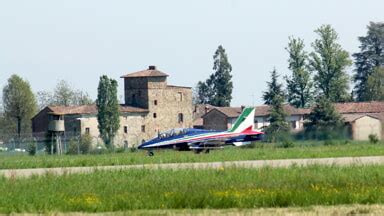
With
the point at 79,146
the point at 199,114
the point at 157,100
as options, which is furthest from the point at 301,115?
the point at 79,146

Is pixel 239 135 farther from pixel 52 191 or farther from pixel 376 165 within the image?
pixel 52 191

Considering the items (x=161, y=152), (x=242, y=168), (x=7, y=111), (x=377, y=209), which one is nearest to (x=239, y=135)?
(x=161, y=152)

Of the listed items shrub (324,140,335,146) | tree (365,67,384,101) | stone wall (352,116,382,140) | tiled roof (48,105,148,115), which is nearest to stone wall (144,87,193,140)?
tiled roof (48,105,148,115)

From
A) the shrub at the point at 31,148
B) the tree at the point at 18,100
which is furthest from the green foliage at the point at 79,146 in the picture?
the tree at the point at 18,100

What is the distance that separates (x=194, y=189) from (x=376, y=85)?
110 metres

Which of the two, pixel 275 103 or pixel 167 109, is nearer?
pixel 275 103

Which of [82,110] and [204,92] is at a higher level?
[204,92]

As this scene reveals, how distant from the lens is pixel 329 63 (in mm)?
125562

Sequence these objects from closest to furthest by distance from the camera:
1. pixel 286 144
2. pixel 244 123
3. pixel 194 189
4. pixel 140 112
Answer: pixel 194 189 → pixel 286 144 → pixel 244 123 → pixel 140 112

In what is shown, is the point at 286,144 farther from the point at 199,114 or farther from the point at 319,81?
the point at 199,114

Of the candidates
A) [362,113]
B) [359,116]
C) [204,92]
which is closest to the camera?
[359,116]

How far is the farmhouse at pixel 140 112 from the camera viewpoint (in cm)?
11700

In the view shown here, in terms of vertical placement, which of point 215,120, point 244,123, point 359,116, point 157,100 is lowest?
point 244,123

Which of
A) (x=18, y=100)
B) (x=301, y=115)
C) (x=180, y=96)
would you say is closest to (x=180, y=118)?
(x=180, y=96)
